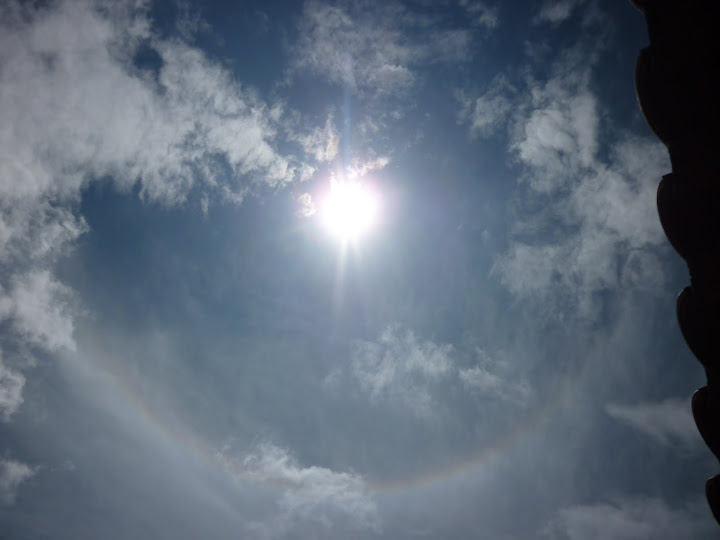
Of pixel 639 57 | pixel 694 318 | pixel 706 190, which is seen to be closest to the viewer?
pixel 706 190

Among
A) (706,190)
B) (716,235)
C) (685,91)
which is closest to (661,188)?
(706,190)

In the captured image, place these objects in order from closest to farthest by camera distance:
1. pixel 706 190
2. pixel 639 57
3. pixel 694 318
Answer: pixel 706 190
pixel 694 318
pixel 639 57

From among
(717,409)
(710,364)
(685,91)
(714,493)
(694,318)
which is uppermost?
(685,91)

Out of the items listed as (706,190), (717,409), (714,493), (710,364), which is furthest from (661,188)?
(714,493)

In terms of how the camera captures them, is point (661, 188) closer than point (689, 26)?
No

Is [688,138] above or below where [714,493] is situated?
above

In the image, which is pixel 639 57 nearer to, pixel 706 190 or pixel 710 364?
pixel 706 190
